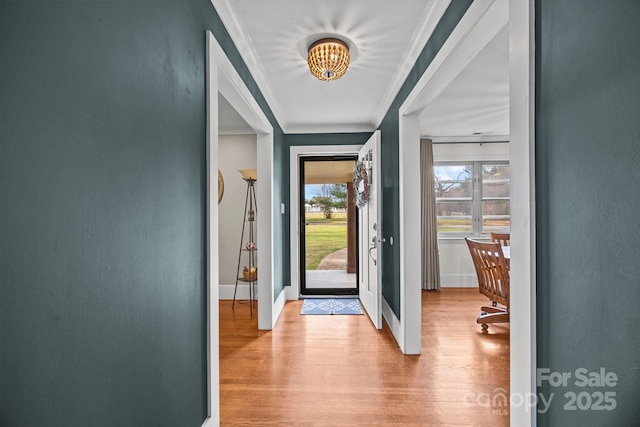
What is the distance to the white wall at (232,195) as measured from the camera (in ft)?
15.9

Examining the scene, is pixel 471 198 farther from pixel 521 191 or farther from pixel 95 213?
pixel 95 213

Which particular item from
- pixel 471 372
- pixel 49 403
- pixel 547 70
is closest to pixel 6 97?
pixel 49 403

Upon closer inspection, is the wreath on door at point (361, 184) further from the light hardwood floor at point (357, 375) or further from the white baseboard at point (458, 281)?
the white baseboard at point (458, 281)

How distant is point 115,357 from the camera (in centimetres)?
94

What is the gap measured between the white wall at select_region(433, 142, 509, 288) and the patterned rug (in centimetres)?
184

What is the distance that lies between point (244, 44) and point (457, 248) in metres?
4.65

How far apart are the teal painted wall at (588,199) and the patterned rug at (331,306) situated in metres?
3.12

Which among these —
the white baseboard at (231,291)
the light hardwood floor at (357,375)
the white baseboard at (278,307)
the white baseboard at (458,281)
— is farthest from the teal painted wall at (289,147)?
the white baseboard at (458,281)

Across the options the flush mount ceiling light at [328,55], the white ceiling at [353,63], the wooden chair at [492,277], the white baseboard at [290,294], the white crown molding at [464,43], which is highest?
the white ceiling at [353,63]

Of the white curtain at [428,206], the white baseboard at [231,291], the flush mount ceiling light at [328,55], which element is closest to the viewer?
the flush mount ceiling light at [328,55]

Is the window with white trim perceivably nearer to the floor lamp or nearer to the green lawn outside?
the green lawn outside

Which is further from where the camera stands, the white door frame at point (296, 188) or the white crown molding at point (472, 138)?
the white crown molding at point (472, 138)

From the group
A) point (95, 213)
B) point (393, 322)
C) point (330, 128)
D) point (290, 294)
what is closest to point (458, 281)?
point (393, 322)

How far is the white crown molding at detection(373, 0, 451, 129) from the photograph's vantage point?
190cm
